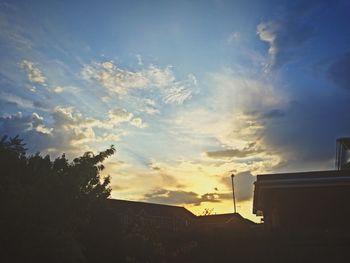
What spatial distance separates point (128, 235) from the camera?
415 inches

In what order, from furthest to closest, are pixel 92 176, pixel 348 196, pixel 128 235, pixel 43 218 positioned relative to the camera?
pixel 348 196, pixel 92 176, pixel 128 235, pixel 43 218

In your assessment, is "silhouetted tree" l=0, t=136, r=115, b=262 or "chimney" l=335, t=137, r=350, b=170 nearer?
"silhouetted tree" l=0, t=136, r=115, b=262

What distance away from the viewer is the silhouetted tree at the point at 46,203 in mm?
8875

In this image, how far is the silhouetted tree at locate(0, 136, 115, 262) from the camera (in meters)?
8.88

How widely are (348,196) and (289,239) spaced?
14.8 ft

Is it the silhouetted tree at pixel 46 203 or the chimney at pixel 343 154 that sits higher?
the chimney at pixel 343 154

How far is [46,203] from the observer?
970 cm

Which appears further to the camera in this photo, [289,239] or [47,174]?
[47,174]

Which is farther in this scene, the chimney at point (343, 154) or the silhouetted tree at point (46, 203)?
the chimney at point (343, 154)

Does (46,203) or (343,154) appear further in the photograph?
(343,154)

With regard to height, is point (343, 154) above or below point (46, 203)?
above

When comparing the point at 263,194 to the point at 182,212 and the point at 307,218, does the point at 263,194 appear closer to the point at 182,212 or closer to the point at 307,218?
the point at 307,218

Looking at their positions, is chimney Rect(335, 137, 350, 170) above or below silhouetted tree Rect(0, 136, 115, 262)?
above

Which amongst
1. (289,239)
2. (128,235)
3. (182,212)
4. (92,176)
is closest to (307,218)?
(289,239)
